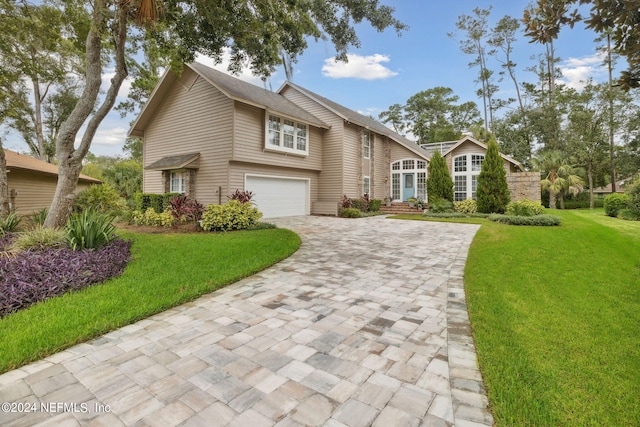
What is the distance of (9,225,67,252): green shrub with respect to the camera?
5.24 metres

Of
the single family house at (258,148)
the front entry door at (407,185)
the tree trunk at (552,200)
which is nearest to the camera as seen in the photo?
the single family house at (258,148)

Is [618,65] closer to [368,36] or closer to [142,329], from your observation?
[368,36]

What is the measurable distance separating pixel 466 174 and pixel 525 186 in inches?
136

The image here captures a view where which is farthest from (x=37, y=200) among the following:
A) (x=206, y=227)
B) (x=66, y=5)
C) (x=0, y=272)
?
(x=0, y=272)

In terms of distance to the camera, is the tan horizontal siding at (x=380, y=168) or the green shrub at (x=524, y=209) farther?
the tan horizontal siding at (x=380, y=168)

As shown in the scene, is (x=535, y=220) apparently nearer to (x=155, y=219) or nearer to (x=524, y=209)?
(x=524, y=209)

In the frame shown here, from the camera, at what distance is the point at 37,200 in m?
15.9

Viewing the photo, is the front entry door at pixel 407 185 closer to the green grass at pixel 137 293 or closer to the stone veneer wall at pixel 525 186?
the stone veneer wall at pixel 525 186

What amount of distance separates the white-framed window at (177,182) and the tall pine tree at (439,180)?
12542mm

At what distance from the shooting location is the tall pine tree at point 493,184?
14555mm

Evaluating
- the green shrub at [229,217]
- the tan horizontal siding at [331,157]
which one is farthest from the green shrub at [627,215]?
the green shrub at [229,217]

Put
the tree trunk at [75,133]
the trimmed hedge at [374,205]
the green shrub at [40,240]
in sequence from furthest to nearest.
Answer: the trimmed hedge at [374,205] < the tree trunk at [75,133] < the green shrub at [40,240]

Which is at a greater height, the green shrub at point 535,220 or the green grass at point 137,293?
the green shrub at point 535,220

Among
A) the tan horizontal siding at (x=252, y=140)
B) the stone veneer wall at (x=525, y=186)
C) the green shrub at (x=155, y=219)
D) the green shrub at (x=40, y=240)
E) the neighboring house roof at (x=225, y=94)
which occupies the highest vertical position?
the neighboring house roof at (x=225, y=94)
